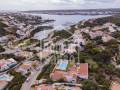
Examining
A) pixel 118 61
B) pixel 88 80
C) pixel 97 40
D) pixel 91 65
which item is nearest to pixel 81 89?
pixel 88 80

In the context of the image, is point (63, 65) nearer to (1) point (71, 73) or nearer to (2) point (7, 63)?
(1) point (71, 73)

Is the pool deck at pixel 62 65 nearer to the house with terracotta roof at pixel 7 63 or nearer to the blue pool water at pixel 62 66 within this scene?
the blue pool water at pixel 62 66

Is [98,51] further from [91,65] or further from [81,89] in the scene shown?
[81,89]

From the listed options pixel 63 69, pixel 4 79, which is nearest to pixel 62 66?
pixel 63 69

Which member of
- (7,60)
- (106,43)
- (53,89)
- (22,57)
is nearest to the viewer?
(53,89)

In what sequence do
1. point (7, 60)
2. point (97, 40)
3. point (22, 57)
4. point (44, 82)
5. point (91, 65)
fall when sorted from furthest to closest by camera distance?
point (97, 40), point (22, 57), point (7, 60), point (91, 65), point (44, 82)

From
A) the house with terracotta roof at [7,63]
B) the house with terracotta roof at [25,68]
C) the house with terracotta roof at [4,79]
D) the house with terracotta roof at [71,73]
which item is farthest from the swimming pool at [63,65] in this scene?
the house with terracotta roof at [7,63]

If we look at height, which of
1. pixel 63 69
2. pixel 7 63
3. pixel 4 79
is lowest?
pixel 4 79

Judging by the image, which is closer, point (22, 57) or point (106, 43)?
point (22, 57)

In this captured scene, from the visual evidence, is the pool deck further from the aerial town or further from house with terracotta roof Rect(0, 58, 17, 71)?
house with terracotta roof Rect(0, 58, 17, 71)

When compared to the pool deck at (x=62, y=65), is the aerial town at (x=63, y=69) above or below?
below
